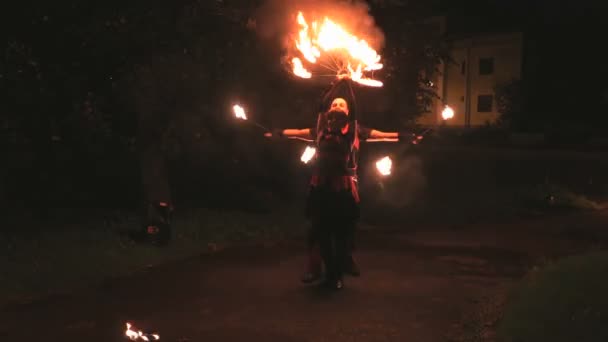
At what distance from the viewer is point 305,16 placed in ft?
29.3

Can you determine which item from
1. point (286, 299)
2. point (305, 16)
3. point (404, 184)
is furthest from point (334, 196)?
point (404, 184)

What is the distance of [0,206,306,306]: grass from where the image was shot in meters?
8.10

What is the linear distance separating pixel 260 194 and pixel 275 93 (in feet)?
6.38

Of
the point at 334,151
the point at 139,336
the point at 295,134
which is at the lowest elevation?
the point at 139,336

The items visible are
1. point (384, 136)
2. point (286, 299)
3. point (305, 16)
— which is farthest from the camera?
point (305, 16)

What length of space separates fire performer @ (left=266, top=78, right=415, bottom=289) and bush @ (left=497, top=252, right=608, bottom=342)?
1875 mm

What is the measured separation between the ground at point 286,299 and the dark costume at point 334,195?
1.42ft

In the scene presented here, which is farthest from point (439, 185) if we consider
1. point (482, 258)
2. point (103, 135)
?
point (103, 135)

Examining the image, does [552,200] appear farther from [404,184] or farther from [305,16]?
[305,16]

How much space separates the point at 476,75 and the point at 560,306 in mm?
42882

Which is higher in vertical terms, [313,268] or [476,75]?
[476,75]

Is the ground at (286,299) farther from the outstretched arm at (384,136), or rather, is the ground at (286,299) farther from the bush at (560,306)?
the outstretched arm at (384,136)

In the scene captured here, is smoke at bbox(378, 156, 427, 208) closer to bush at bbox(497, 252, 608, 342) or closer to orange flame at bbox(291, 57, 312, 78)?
orange flame at bbox(291, 57, 312, 78)

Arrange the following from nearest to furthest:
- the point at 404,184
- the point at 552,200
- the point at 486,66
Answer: the point at 552,200, the point at 404,184, the point at 486,66
